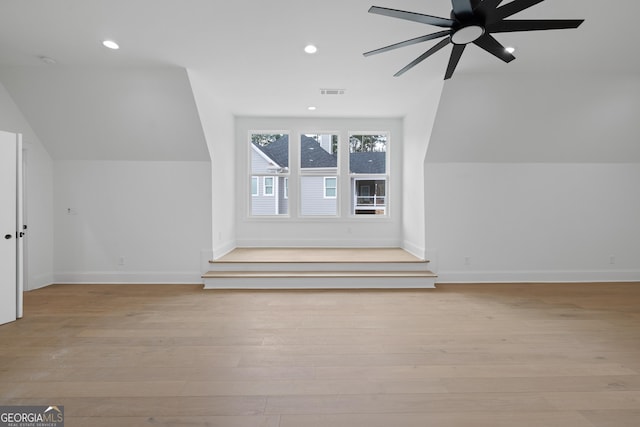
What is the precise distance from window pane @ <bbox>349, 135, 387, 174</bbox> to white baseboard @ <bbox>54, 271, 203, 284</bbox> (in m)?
3.63

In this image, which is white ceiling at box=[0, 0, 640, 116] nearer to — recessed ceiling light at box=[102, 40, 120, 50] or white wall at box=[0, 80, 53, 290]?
recessed ceiling light at box=[102, 40, 120, 50]

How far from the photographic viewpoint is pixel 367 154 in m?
6.04

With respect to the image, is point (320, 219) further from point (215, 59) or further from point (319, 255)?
point (215, 59)

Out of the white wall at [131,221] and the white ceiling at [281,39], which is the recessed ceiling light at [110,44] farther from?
the white wall at [131,221]

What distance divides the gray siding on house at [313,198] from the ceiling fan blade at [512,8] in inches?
171

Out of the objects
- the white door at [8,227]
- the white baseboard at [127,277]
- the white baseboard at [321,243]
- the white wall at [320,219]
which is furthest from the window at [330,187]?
the white door at [8,227]

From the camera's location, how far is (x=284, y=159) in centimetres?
605

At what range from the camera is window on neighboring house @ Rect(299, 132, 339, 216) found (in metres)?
6.02

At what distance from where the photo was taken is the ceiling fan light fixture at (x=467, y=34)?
6.50 ft

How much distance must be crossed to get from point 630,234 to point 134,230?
7983 millimetres

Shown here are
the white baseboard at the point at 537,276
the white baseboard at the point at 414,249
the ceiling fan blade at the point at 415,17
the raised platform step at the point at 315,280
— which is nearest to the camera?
the ceiling fan blade at the point at 415,17

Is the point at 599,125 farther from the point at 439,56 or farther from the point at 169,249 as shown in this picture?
the point at 169,249

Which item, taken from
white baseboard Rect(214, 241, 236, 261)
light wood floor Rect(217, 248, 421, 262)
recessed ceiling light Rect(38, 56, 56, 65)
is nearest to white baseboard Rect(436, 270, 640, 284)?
light wood floor Rect(217, 248, 421, 262)

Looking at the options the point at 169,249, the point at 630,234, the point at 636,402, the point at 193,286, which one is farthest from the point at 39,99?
the point at 630,234
